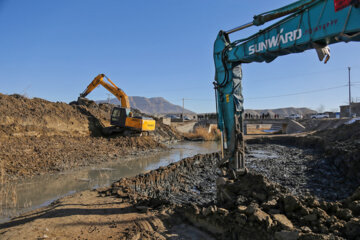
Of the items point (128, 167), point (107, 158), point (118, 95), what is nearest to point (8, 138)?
point (107, 158)

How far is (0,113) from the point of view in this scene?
1478 centimetres

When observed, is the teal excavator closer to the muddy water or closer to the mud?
the mud

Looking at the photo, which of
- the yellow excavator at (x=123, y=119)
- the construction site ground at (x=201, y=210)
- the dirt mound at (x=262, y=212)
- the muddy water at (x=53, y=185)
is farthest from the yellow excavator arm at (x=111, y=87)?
the dirt mound at (x=262, y=212)

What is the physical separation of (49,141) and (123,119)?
6870mm

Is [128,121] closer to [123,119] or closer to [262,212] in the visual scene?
[123,119]

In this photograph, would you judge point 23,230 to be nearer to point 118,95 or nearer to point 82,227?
point 82,227

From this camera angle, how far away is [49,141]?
48.8 feet

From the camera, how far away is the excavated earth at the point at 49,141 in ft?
36.7

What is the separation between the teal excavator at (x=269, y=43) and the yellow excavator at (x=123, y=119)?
15.1m

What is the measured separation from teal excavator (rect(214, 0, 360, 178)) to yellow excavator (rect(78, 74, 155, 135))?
15066 mm

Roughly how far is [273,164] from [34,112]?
53.5 ft

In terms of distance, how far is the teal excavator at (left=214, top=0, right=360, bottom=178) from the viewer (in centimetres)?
360

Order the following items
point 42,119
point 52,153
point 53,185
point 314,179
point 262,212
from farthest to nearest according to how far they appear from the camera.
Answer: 1. point 42,119
2. point 52,153
3. point 314,179
4. point 53,185
5. point 262,212

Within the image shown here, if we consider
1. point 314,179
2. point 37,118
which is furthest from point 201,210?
point 37,118
